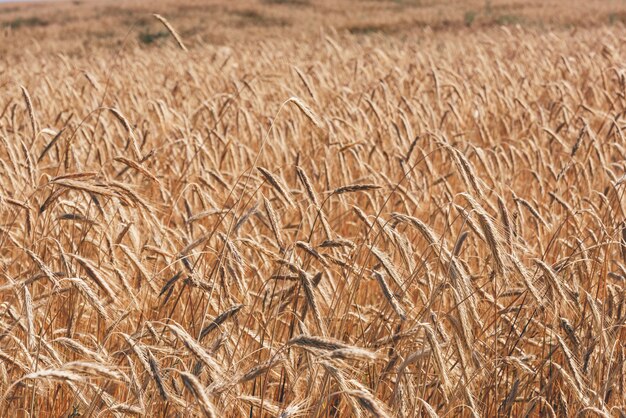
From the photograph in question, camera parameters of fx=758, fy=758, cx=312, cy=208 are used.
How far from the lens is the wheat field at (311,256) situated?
5.65 ft

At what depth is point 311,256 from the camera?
257 cm

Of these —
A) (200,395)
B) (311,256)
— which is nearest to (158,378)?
(200,395)

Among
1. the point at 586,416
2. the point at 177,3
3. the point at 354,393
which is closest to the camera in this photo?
the point at 354,393

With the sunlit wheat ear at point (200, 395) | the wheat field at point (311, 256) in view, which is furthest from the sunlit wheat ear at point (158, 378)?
the sunlit wheat ear at point (200, 395)

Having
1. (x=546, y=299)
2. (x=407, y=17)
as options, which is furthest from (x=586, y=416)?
(x=407, y=17)

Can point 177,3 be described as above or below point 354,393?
below

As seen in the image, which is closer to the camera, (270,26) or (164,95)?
(164,95)

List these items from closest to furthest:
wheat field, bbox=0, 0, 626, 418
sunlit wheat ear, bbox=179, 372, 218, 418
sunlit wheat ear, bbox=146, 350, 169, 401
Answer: sunlit wheat ear, bbox=179, 372, 218, 418
sunlit wheat ear, bbox=146, 350, 169, 401
wheat field, bbox=0, 0, 626, 418

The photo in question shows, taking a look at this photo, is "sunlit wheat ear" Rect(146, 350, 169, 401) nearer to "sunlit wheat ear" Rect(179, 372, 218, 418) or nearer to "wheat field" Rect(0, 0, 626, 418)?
"wheat field" Rect(0, 0, 626, 418)

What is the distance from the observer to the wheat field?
5.65ft

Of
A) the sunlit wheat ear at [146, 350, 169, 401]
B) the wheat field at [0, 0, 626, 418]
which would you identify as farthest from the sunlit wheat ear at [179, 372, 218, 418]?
the sunlit wheat ear at [146, 350, 169, 401]

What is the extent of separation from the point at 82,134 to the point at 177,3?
26.1 metres

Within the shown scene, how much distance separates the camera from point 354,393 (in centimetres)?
128

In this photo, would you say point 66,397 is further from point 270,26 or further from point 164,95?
point 270,26
